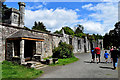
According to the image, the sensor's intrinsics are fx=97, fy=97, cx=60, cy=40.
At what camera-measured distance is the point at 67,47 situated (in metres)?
13.7

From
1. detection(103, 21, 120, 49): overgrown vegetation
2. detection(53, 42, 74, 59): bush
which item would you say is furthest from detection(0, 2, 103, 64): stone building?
detection(103, 21, 120, 49): overgrown vegetation

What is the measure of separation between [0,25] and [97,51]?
9.33 m

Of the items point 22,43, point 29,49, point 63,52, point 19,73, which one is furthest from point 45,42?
point 19,73

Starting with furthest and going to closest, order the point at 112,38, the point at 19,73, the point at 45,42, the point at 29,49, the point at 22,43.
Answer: the point at 112,38
the point at 45,42
the point at 29,49
the point at 22,43
the point at 19,73

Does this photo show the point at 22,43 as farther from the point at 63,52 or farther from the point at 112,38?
the point at 112,38

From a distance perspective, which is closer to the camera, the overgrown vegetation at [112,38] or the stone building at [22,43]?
the stone building at [22,43]

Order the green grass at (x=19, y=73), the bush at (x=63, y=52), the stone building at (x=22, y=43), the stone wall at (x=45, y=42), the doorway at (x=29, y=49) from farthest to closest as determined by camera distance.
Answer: the bush at (x=63, y=52) → the doorway at (x=29, y=49) → the stone wall at (x=45, y=42) → the stone building at (x=22, y=43) → the green grass at (x=19, y=73)

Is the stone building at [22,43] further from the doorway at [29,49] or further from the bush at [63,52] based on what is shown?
the bush at [63,52]

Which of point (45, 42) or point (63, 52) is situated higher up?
point (45, 42)

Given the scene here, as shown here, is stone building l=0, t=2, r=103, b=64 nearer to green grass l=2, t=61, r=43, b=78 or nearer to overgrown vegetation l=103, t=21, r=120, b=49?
green grass l=2, t=61, r=43, b=78

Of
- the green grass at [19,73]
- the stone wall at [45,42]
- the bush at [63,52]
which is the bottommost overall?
the green grass at [19,73]

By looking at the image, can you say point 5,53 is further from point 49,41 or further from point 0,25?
point 49,41

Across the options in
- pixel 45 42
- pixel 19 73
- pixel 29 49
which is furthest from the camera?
pixel 45 42

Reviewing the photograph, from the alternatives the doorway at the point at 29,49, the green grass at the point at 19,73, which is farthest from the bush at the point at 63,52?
the green grass at the point at 19,73
